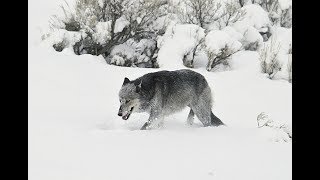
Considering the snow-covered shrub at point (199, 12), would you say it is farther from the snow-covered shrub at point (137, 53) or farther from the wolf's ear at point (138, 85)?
the wolf's ear at point (138, 85)

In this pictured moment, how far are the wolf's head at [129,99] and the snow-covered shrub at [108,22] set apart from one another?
545 cm

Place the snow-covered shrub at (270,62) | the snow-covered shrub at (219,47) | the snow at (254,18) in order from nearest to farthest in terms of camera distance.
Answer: the snow-covered shrub at (270,62), the snow-covered shrub at (219,47), the snow at (254,18)

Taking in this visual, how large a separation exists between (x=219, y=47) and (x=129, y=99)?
579cm

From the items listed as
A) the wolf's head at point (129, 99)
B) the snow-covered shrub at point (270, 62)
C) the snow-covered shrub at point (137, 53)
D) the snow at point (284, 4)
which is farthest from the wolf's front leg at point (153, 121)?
the snow at point (284, 4)

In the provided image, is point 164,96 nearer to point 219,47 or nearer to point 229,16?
point 219,47

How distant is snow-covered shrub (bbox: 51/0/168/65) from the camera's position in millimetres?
11984

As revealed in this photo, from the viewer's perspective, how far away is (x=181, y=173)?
4109 millimetres

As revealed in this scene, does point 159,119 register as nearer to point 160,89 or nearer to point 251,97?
point 160,89

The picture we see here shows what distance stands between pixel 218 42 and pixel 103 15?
121 inches

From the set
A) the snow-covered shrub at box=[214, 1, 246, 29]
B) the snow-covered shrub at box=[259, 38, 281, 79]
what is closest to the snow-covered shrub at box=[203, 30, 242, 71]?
the snow-covered shrub at box=[259, 38, 281, 79]

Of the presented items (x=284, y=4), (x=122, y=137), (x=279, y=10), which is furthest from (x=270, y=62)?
(x=122, y=137)

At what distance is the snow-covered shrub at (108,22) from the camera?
39.3 ft

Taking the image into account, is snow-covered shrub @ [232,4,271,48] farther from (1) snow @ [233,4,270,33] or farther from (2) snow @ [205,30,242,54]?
(2) snow @ [205,30,242,54]

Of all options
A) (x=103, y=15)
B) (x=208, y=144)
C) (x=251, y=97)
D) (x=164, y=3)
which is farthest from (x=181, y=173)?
(x=164, y=3)
